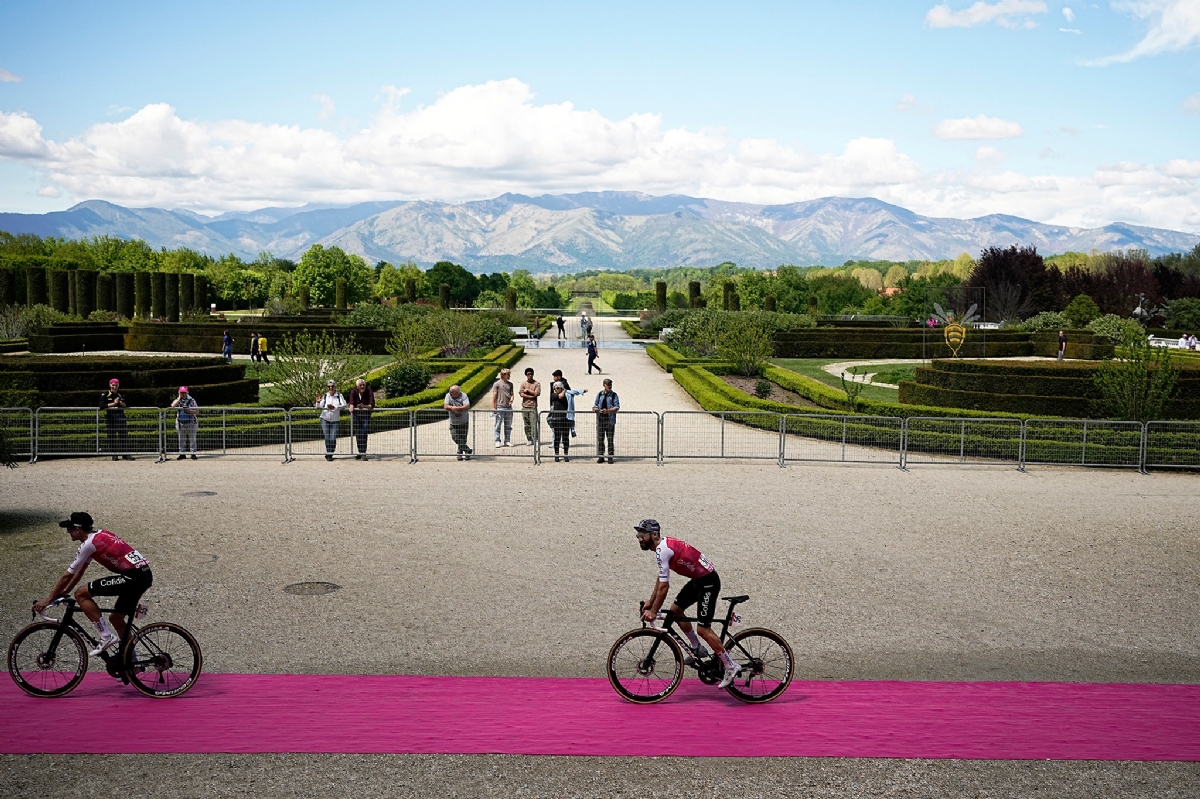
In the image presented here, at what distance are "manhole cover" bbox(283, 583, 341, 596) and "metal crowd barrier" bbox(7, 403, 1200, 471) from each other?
9.07 metres

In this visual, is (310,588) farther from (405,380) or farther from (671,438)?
(405,380)

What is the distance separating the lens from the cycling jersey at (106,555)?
8453 mm

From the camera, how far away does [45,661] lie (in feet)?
28.3

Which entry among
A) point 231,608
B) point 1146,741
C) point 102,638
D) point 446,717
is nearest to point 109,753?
point 102,638

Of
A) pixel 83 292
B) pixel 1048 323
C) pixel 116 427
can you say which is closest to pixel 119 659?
pixel 116 427

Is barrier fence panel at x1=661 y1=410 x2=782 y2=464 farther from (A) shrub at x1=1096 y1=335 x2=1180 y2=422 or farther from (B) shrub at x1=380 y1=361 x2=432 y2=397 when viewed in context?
(B) shrub at x1=380 y1=361 x2=432 y2=397

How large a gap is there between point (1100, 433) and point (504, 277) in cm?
14300

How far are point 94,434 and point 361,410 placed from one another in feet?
18.1

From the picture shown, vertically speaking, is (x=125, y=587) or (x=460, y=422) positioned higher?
(x=125, y=587)

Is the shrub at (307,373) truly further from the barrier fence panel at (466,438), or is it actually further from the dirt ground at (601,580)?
the dirt ground at (601,580)

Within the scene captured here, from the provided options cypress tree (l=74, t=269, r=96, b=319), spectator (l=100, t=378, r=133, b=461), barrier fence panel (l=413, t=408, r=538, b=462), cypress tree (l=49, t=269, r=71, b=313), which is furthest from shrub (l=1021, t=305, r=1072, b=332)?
cypress tree (l=49, t=269, r=71, b=313)

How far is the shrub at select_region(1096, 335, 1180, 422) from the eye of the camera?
964 inches

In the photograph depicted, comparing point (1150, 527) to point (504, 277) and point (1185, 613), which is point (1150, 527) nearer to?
point (1185, 613)

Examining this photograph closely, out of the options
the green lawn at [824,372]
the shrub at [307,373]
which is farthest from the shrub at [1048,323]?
the shrub at [307,373]
